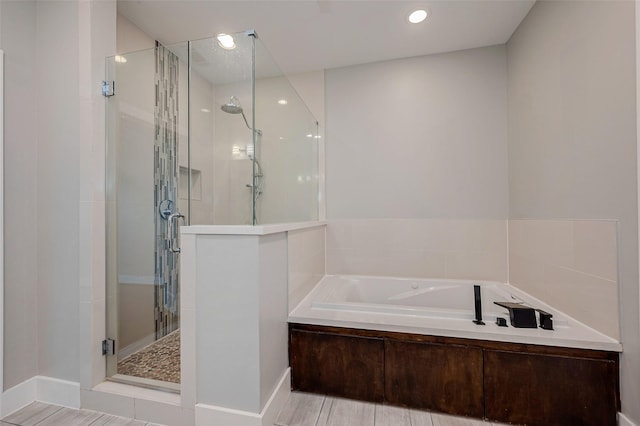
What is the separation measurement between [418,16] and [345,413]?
2594 mm

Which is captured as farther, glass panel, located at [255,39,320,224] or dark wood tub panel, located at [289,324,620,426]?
glass panel, located at [255,39,320,224]

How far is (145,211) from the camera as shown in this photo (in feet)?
5.97

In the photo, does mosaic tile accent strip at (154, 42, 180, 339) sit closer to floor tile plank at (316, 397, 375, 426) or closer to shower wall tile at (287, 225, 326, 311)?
shower wall tile at (287, 225, 326, 311)

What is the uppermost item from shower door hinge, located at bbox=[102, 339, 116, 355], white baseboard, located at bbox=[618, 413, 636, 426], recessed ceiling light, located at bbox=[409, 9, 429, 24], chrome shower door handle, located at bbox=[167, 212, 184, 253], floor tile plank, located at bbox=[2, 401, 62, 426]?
recessed ceiling light, located at bbox=[409, 9, 429, 24]

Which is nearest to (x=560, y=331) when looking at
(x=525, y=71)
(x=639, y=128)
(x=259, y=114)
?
(x=639, y=128)

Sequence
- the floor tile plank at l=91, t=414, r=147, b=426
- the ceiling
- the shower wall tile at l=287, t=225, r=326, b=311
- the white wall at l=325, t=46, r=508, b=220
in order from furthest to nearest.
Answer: the white wall at l=325, t=46, r=508, b=220 < the ceiling < the shower wall tile at l=287, t=225, r=326, b=311 < the floor tile plank at l=91, t=414, r=147, b=426

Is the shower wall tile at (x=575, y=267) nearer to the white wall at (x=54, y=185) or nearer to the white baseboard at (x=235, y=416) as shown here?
the white baseboard at (x=235, y=416)

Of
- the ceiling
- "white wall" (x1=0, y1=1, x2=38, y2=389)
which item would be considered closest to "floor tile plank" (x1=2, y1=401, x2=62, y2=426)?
"white wall" (x1=0, y1=1, x2=38, y2=389)

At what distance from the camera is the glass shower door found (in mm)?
1604

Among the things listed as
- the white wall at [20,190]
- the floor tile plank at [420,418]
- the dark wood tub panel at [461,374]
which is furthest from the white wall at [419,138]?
the white wall at [20,190]

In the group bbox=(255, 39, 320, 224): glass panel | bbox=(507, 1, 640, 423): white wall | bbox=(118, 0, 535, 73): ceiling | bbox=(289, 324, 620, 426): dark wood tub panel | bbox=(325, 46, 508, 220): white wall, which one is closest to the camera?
bbox=(507, 1, 640, 423): white wall

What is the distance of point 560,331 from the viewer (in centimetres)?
136

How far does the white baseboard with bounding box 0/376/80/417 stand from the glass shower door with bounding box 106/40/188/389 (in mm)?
188

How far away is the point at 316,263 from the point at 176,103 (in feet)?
5.16
